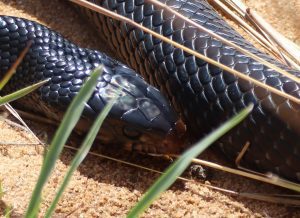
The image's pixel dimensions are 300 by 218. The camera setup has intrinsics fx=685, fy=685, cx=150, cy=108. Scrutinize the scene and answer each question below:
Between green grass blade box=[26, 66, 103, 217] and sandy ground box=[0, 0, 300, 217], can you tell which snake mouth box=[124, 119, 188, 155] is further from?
green grass blade box=[26, 66, 103, 217]

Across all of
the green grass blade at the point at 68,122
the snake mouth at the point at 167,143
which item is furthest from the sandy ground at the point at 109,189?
the green grass blade at the point at 68,122

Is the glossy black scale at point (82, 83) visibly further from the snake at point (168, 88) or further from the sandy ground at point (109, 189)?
the sandy ground at point (109, 189)

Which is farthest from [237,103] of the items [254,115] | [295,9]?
[295,9]

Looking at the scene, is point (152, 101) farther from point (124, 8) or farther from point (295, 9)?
point (295, 9)

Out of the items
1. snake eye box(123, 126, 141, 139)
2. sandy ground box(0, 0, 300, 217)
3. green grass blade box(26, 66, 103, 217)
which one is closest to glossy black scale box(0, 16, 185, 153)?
snake eye box(123, 126, 141, 139)

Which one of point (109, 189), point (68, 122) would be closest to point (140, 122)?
point (109, 189)

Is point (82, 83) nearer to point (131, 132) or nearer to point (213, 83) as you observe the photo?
point (131, 132)

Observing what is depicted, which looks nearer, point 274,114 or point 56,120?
point 274,114
